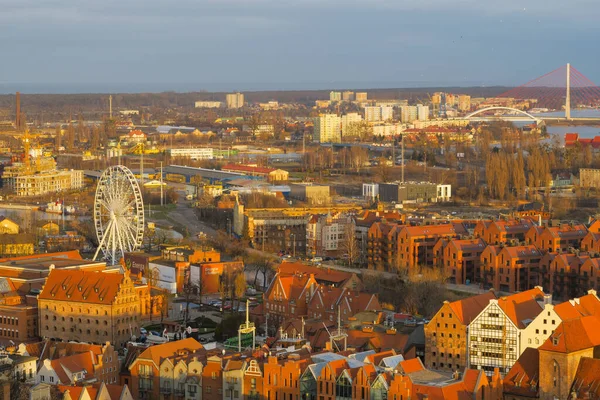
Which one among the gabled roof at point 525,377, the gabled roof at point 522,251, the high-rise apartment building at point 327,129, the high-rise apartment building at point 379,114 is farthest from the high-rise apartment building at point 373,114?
the gabled roof at point 525,377

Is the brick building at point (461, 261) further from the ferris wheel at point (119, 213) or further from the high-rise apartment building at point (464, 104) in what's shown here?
the high-rise apartment building at point (464, 104)

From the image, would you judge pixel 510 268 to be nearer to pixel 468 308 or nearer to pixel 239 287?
pixel 239 287

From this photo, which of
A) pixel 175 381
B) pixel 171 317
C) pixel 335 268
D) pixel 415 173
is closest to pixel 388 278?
pixel 335 268

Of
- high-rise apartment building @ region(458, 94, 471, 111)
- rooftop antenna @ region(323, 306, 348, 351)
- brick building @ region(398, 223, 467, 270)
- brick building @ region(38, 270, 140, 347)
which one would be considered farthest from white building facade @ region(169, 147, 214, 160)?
high-rise apartment building @ region(458, 94, 471, 111)

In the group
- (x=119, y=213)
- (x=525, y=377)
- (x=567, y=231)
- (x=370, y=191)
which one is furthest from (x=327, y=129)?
(x=525, y=377)

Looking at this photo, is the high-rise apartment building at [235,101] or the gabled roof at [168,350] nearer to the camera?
the gabled roof at [168,350]

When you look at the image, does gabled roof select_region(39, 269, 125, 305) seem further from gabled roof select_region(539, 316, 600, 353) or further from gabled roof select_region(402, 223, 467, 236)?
gabled roof select_region(539, 316, 600, 353)
